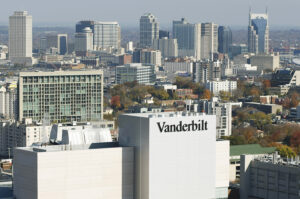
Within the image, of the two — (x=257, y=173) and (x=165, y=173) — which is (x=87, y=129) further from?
(x=257, y=173)

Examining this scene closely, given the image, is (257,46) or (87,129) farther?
(257,46)

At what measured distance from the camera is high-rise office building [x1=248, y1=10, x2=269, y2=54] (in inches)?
6225

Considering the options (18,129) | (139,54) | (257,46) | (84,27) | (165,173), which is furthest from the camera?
(84,27)

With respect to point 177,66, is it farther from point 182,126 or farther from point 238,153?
point 182,126

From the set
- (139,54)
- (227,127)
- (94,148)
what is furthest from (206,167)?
(139,54)

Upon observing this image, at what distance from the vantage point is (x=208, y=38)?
15638 centimetres

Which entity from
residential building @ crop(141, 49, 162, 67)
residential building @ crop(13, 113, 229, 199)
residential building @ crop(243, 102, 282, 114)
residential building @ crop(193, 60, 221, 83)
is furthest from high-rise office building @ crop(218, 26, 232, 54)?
residential building @ crop(13, 113, 229, 199)

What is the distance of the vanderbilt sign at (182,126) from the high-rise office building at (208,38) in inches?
5164

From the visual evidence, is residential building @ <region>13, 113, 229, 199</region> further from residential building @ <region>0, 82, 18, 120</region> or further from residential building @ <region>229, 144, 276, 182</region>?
residential building @ <region>0, 82, 18, 120</region>

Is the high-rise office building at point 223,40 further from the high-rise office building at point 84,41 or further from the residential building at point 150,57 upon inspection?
the residential building at point 150,57

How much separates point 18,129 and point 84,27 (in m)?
122

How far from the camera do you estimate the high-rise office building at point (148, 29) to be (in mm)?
159775

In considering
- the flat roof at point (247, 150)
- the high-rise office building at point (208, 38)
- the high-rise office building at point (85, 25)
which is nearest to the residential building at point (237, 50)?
the high-rise office building at point (208, 38)

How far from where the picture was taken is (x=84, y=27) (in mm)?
169875
